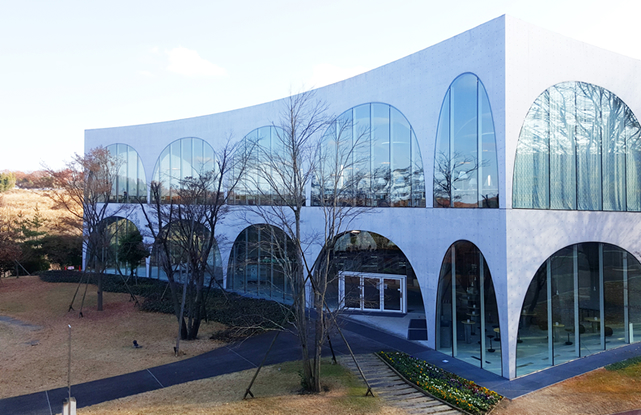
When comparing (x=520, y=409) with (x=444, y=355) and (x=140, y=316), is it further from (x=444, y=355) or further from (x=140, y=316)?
(x=140, y=316)

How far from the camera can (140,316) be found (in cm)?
2125

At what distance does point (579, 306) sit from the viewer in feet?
47.6

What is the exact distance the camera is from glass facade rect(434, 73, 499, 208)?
13.4m

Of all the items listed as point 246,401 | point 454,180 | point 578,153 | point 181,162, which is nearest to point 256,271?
point 181,162

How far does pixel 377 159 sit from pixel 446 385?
931cm

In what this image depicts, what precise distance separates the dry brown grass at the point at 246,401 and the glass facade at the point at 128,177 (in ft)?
71.2

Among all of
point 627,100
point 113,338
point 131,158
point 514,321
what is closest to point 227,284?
point 113,338

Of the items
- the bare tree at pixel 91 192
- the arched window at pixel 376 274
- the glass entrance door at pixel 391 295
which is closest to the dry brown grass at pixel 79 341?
the bare tree at pixel 91 192

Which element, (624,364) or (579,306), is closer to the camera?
(624,364)

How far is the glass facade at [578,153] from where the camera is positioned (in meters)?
13.4

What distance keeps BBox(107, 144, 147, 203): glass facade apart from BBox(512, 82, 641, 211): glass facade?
2543 cm

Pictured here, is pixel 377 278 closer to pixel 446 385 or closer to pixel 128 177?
pixel 446 385

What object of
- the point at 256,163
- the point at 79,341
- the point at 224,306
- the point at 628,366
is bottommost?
the point at 79,341

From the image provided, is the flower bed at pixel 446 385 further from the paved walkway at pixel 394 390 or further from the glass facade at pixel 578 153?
the glass facade at pixel 578 153
